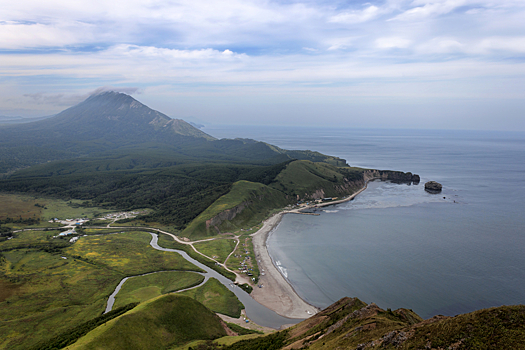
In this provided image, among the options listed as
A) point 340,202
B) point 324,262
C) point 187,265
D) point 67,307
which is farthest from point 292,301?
point 340,202

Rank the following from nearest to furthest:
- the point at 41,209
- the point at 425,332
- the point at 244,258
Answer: the point at 425,332
the point at 244,258
the point at 41,209

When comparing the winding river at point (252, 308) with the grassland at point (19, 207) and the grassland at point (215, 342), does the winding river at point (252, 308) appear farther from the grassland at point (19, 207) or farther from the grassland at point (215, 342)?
the grassland at point (19, 207)

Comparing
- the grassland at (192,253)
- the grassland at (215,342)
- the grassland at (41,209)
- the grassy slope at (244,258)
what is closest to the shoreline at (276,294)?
the grassy slope at (244,258)

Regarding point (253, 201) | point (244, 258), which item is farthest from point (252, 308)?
point (253, 201)

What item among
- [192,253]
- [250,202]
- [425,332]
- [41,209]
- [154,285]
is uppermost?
[425,332]

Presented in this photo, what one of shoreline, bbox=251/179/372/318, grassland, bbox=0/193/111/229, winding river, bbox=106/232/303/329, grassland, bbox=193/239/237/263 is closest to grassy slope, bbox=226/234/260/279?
shoreline, bbox=251/179/372/318

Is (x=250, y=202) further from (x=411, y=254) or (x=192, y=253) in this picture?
(x=411, y=254)

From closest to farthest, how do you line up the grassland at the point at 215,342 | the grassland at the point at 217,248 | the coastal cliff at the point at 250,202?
1. the grassland at the point at 215,342
2. the grassland at the point at 217,248
3. the coastal cliff at the point at 250,202
